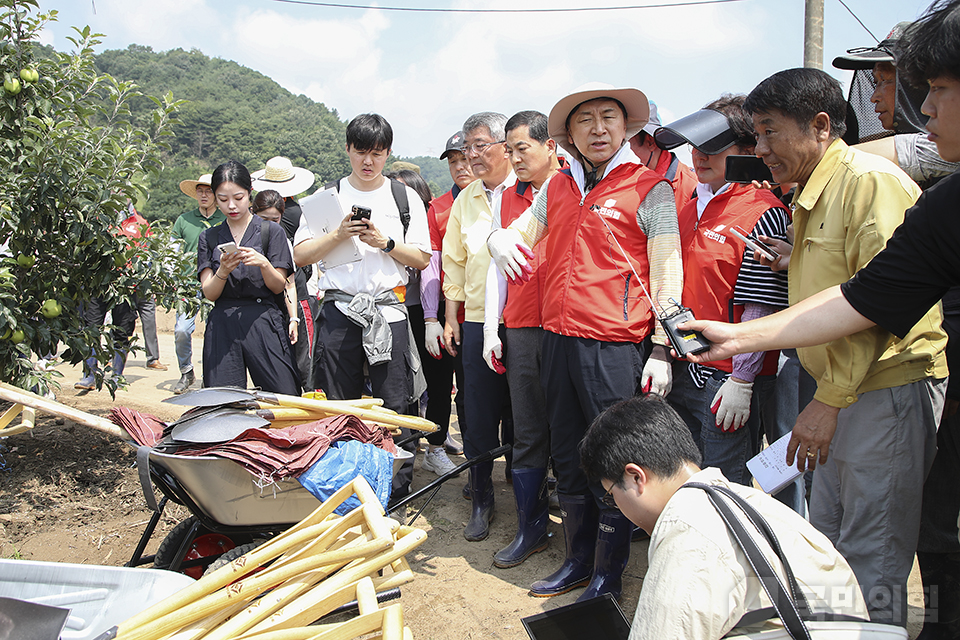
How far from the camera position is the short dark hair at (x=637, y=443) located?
1709 millimetres

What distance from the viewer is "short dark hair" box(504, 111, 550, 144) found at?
11.3 ft

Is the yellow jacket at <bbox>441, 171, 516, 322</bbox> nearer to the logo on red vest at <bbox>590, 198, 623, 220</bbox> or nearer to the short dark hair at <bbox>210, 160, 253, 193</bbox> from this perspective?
the logo on red vest at <bbox>590, 198, 623, 220</bbox>

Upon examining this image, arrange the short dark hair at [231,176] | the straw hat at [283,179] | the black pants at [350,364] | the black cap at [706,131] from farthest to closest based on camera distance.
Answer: the straw hat at [283,179] → the short dark hair at [231,176] → the black pants at [350,364] → the black cap at [706,131]

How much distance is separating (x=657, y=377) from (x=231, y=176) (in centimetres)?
286

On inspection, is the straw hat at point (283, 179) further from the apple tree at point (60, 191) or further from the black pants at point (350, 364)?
the black pants at point (350, 364)

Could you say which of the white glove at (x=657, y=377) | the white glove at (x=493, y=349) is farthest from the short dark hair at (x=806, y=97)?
the white glove at (x=493, y=349)

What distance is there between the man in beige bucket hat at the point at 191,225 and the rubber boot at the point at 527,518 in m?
4.11

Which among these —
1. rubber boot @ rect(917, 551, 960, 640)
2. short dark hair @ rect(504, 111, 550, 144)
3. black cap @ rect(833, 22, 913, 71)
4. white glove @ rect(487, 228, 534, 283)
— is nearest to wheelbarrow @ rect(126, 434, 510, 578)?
white glove @ rect(487, 228, 534, 283)

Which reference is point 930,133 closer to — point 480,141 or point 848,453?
point 848,453

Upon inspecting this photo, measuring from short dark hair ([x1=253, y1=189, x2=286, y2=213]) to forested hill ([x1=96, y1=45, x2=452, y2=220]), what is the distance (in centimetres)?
2664

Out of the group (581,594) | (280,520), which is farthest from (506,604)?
(280,520)

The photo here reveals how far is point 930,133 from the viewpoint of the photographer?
5.33ft

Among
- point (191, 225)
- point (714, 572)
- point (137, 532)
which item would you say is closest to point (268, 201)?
point (191, 225)

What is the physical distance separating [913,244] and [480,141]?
8.60ft
